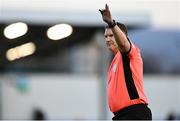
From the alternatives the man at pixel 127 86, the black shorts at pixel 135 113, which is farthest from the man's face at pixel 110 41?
A: the black shorts at pixel 135 113

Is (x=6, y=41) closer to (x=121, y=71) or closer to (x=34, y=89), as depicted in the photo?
(x=34, y=89)

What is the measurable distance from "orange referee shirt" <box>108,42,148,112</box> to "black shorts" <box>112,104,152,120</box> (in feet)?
0.13

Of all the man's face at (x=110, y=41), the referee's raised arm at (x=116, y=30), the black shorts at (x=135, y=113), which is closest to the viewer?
the referee's raised arm at (x=116, y=30)

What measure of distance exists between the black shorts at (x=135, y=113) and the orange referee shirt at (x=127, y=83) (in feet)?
0.13

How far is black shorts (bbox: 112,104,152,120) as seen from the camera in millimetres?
8289

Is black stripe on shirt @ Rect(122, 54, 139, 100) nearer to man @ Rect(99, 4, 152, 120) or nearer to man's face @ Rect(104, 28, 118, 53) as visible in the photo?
man @ Rect(99, 4, 152, 120)

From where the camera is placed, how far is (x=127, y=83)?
835 cm

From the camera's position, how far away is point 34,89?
3141cm

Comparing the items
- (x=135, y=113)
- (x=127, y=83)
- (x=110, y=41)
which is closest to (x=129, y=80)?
(x=127, y=83)

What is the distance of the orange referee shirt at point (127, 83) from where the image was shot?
27.3 feet

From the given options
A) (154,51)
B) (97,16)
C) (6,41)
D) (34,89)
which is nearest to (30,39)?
(6,41)

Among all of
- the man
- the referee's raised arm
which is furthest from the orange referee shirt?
the referee's raised arm

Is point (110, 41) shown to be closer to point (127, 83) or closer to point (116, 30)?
point (116, 30)

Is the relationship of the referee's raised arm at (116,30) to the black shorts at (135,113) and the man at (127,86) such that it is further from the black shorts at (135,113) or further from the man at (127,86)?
the black shorts at (135,113)
